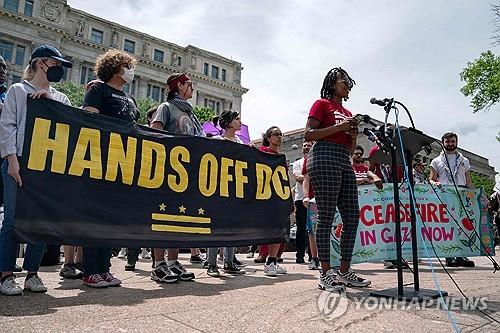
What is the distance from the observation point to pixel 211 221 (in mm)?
3988

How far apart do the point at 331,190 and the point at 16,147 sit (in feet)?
8.71

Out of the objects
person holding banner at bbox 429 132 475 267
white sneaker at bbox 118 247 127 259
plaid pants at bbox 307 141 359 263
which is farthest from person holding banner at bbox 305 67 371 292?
white sneaker at bbox 118 247 127 259

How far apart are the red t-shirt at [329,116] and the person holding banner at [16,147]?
2.32m

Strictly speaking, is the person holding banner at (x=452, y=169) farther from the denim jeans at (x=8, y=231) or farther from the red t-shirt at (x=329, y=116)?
the denim jeans at (x=8, y=231)

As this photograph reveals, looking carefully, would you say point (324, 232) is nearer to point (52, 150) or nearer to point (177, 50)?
point (52, 150)

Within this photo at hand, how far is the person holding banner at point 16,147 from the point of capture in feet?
9.21

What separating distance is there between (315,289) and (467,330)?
1421 mm

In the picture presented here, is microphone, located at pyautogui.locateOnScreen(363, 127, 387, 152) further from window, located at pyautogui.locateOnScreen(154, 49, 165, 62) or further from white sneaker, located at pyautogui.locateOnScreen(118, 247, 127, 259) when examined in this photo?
window, located at pyautogui.locateOnScreen(154, 49, 165, 62)

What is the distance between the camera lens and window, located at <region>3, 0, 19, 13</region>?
41.7 meters

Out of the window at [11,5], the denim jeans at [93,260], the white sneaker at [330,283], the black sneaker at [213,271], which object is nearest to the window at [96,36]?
the window at [11,5]

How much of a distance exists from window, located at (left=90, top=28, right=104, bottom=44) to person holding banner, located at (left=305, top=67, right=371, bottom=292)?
51.4 meters

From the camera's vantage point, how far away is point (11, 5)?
41.9 m

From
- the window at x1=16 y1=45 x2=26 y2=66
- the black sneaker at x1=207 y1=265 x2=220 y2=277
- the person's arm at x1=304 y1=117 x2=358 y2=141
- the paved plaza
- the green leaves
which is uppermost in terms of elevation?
the window at x1=16 y1=45 x2=26 y2=66

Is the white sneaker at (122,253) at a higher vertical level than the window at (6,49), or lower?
lower
